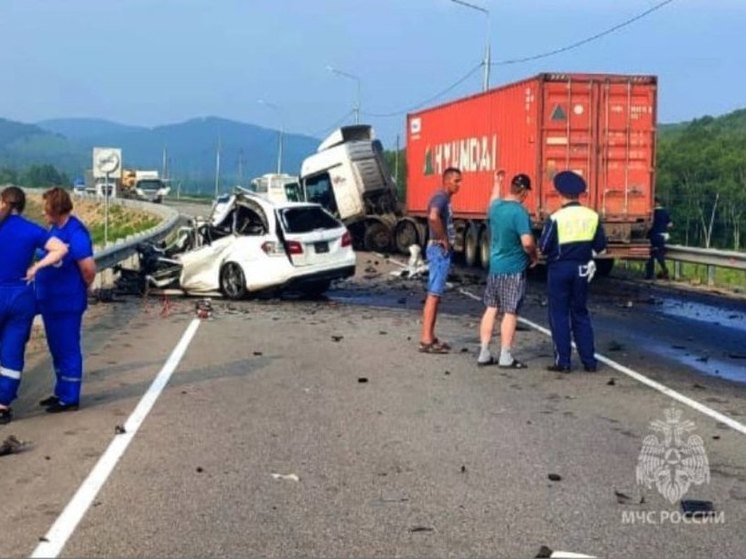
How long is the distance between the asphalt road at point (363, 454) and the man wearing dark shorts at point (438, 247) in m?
0.31

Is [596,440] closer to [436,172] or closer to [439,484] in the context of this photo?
[439,484]

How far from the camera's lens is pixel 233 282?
60.6ft

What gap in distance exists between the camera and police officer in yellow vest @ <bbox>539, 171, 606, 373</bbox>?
433 inches

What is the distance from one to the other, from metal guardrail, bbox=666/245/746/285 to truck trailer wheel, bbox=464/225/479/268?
188 inches

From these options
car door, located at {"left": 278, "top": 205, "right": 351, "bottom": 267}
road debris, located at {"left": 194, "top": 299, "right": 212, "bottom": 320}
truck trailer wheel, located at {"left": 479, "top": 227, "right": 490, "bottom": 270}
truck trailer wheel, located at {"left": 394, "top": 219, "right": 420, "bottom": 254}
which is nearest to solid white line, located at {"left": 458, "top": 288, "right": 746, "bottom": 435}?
road debris, located at {"left": 194, "top": 299, "right": 212, "bottom": 320}

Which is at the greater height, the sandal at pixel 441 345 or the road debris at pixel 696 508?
the sandal at pixel 441 345

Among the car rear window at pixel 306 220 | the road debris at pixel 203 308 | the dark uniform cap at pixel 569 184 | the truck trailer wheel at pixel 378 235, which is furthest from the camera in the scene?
the truck trailer wheel at pixel 378 235

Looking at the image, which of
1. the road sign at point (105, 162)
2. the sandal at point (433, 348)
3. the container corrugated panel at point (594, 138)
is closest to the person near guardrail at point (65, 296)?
the sandal at point (433, 348)

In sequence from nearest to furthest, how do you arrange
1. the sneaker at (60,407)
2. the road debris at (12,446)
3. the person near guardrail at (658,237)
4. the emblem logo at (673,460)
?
1. the emblem logo at (673,460)
2. the road debris at (12,446)
3. the sneaker at (60,407)
4. the person near guardrail at (658,237)

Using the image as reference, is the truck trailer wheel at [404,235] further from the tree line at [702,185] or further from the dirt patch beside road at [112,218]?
the dirt patch beside road at [112,218]

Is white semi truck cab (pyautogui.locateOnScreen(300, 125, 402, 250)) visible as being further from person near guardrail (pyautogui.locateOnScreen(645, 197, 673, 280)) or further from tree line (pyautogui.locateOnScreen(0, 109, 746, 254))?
person near guardrail (pyautogui.locateOnScreen(645, 197, 673, 280))

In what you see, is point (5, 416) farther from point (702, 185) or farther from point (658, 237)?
point (702, 185)

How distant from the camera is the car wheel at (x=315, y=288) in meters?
18.4

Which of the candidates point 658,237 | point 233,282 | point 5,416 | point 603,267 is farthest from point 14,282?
point 603,267
